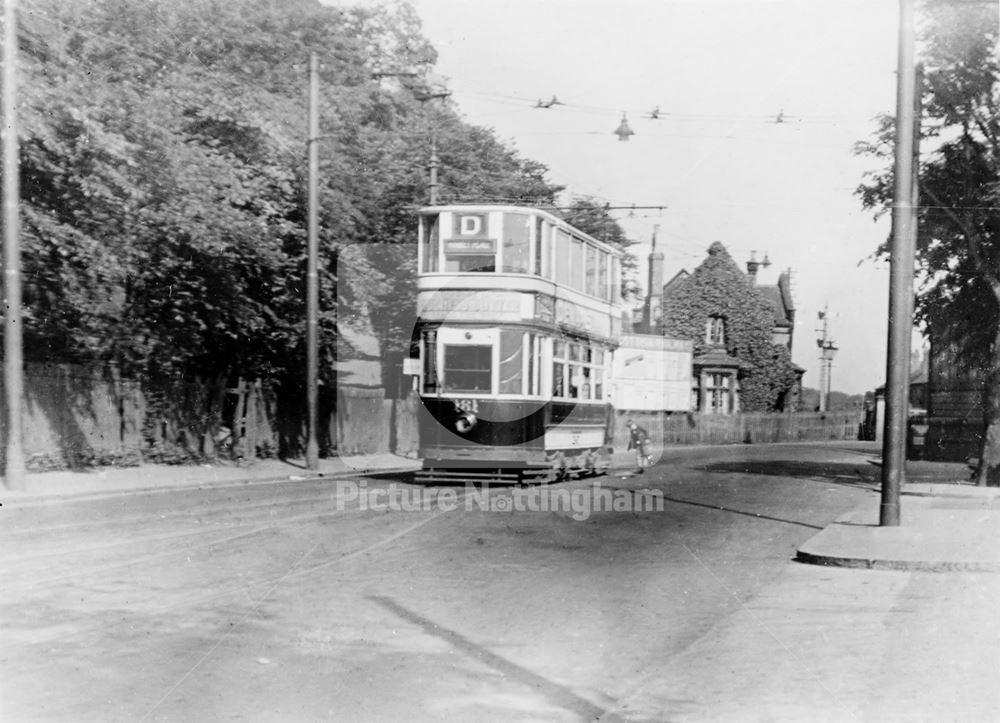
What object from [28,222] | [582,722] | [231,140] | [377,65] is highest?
[377,65]

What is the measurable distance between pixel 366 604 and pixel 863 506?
36.5 ft

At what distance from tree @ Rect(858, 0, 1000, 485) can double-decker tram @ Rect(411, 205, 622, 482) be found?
838 centimetres

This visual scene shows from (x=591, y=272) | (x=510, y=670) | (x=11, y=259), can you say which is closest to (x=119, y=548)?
(x=510, y=670)

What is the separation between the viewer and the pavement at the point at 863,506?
11.7 metres

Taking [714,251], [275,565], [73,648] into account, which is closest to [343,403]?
[275,565]

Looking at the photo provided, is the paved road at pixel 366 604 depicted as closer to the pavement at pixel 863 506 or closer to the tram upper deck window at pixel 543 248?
the pavement at pixel 863 506

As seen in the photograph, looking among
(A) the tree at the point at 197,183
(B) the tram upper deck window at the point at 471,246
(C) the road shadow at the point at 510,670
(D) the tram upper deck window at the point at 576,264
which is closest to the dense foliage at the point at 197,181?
(A) the tree at the point at 197,183

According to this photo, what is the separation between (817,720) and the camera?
19.7 feet

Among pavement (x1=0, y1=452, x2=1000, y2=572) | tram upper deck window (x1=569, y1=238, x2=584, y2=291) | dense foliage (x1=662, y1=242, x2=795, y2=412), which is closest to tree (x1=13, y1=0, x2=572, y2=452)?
pavement (x1=0, y1=452, x2=1000, y2=572)

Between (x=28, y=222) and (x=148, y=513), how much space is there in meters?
6.18

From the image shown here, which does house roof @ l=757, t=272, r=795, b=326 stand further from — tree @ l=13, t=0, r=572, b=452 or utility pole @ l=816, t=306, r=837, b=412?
tree @ l=13, t=0, r=572, b=452

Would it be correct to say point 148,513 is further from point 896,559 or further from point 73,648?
point 896,559

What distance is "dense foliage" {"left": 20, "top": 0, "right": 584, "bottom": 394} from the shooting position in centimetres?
1836

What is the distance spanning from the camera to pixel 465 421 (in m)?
19.0
